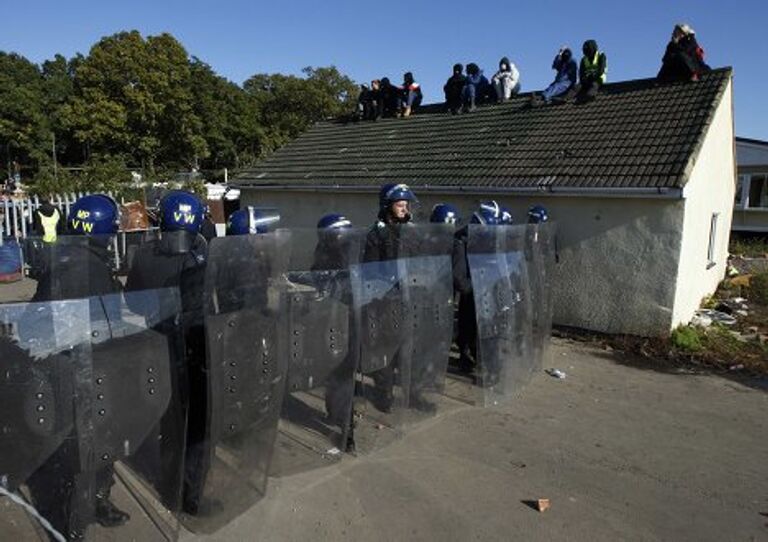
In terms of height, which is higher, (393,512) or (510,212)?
(510,212)

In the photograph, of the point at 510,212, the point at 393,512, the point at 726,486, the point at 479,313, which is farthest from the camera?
the point at 510,212

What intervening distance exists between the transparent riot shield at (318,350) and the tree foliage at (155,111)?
3636 cm

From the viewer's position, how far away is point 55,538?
2918mm

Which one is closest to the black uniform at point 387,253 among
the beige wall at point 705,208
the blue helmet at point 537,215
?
the blue helmet at point 537,215

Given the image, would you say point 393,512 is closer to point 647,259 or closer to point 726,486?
point 726,486

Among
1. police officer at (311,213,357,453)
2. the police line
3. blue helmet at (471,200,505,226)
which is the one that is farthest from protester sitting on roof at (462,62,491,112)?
police officer at (311,213,357,453)

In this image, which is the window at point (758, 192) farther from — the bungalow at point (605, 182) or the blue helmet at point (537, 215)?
the blue helmet at point (537, 215)

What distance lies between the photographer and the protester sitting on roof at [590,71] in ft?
36.0

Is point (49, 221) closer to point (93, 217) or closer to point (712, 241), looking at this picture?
point (93, 217)

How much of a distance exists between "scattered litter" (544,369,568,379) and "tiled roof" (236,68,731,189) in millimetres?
2961

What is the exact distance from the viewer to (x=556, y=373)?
→ 6785mm

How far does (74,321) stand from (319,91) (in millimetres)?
49701

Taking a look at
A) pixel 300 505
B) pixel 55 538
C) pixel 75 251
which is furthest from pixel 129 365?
pixel 300 505

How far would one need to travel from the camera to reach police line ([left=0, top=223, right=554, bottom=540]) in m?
2.59
